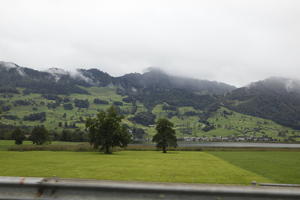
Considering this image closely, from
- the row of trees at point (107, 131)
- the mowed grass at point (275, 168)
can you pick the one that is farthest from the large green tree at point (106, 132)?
the mowed grass at point (275, 168)

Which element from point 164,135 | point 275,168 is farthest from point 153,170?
point 164,135

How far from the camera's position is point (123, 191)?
4.43 m

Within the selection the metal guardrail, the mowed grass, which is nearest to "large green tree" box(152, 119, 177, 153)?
the mowed grass

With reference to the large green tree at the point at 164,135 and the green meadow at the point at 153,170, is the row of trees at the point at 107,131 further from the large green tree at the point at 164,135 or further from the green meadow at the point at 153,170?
the green meadow at the point at 153,170

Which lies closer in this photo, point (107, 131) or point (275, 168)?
point (275, 168)

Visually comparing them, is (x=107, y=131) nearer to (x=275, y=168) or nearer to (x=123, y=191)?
(x=275, y=168)

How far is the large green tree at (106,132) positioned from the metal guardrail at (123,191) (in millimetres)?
63856

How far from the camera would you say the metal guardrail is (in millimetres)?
4277

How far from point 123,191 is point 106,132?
215 feet

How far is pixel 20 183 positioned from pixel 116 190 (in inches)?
66.8

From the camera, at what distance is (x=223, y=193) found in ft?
14.0

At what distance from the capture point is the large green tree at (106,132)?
6819 cm

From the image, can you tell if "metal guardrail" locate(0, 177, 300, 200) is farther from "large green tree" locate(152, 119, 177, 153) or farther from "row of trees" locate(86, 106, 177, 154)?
"large green tree" locate(152, 119, 177, 153)

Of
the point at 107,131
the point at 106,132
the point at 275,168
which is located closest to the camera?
the point at 275,168
